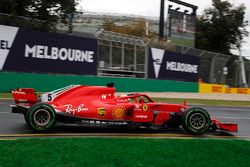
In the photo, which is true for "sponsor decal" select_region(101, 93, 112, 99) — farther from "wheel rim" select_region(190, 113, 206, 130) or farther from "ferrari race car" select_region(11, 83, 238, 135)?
"wheel rim" select_region(190, 113, 206, 130)

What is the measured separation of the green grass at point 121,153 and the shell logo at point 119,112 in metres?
1.54

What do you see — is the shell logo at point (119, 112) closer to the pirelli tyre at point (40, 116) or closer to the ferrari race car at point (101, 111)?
the ferrari race car at point (101, 111)

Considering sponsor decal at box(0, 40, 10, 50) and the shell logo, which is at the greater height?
sponsor decal at box(0, 40, 10, 50)

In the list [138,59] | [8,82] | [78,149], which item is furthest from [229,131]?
[138,59]

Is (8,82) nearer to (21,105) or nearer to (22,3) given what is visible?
(22,3)

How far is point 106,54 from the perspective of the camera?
26750 millimetres

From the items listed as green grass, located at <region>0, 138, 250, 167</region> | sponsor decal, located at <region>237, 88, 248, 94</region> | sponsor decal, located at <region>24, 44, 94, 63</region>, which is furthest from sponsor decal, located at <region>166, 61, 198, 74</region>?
green grass, located at <region>0, 138, 250, 167</region>

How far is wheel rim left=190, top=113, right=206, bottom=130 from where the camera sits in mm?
9859

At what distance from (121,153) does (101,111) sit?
2872mm

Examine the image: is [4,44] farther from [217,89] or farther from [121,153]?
[217,89]

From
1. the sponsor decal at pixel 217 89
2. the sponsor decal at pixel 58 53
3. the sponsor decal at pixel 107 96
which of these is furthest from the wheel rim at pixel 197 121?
the sponsor decal at pixel 217 89

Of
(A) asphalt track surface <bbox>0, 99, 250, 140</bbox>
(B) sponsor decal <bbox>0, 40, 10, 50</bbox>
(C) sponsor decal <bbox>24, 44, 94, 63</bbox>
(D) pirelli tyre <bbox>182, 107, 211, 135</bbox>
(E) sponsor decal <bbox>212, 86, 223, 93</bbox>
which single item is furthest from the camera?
(E) sponsor decal <bbox>212, 86, 223, 93</bbox>

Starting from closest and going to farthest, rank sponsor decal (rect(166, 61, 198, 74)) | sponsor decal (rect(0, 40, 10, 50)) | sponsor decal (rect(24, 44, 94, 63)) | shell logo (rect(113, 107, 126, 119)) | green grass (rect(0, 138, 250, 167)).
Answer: green grass (rect(0, 138, 250, 167)) < shell logo (rect(113, 107, 126, 119)) < sponsor decal (rect(0, 40, 10, 50)) < sponsor decal (rect(24, 44, 94, 63)) < sponsor decal (rect(166, 61, 198, 74))

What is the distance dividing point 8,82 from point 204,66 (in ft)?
61.5
